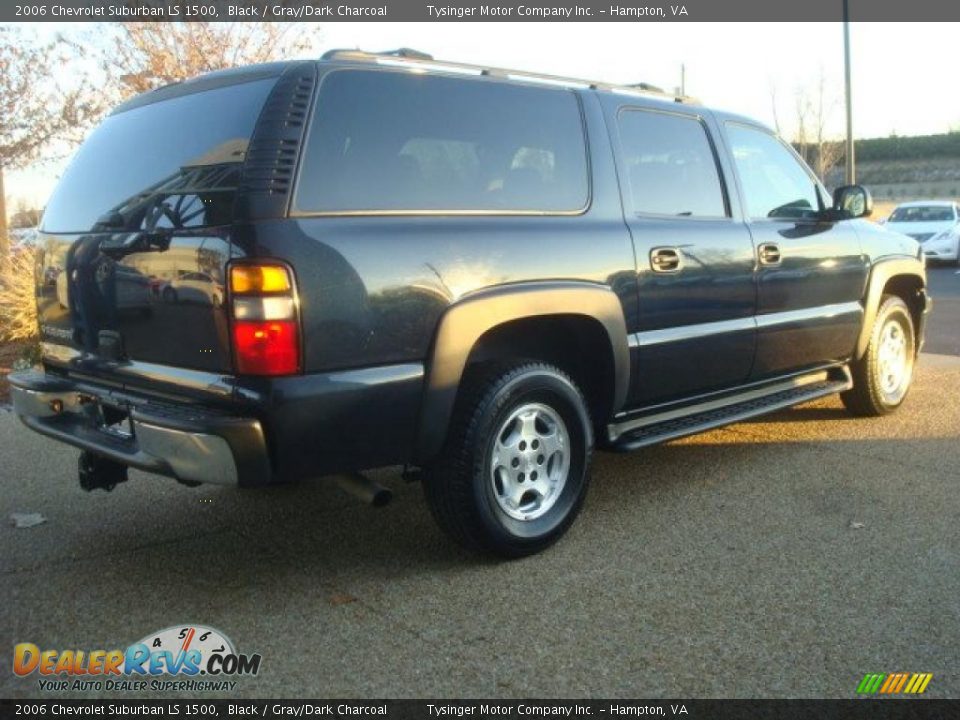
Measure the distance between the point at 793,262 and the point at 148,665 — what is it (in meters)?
3.76

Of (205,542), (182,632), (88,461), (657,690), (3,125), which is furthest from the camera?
(3,125)

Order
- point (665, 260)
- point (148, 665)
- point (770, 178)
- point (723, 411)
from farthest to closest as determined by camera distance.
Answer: point (770, 178) → point (723, 411) → point (665, 260) → point (148, 665)

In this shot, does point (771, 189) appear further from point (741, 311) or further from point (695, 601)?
point (695, 601)

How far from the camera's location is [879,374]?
6043 millimetres

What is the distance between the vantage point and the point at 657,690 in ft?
8.97

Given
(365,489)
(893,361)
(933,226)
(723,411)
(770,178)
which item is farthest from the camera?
(933,226)

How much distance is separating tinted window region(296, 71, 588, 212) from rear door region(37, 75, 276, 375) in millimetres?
275

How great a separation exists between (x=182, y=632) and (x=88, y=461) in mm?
982

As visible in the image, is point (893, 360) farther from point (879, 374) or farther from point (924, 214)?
point (924, 214)

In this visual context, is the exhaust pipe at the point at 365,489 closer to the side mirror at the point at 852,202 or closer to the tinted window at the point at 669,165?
the tinted window at the point at 669,165

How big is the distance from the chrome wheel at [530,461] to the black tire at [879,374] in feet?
9.46

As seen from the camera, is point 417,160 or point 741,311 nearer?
point 417,160

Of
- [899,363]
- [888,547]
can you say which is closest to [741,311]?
[888,547]
